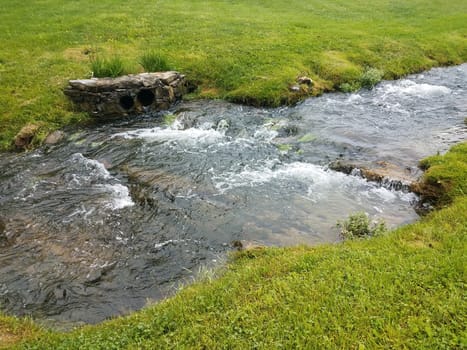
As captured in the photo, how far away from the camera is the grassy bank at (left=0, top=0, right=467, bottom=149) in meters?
20.2

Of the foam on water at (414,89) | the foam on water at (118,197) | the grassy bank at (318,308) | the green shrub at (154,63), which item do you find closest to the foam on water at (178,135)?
the foam on water at (118,197)

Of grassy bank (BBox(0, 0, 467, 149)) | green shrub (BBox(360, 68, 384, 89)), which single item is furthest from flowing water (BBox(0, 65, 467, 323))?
green shrub (BBox(360, 68, 384, 89))

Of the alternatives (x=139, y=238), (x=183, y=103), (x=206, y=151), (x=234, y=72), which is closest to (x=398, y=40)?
(x=234, y=72)

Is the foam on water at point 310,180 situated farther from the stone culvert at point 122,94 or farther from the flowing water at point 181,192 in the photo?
the stone culvert at point 122,94

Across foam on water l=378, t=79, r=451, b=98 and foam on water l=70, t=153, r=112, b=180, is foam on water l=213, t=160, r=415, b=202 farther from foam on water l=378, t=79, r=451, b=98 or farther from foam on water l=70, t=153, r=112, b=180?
foam on water l=378, t=79, r=451, b=98

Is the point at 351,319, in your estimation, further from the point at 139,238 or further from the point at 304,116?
the point at 304,116

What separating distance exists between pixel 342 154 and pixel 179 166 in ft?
19.5

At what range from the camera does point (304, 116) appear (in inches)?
734

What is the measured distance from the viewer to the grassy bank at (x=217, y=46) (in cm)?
2020

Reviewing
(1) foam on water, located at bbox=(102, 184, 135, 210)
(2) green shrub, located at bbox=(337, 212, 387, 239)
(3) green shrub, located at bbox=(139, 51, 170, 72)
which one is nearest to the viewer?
(2) green shrub, located at bbox=(337, 212, 387, 239)

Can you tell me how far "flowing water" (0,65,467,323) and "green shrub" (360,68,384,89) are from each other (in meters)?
2.75

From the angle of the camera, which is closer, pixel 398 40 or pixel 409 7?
pixel 398 40

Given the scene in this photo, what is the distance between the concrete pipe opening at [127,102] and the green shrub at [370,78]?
12.3 metres

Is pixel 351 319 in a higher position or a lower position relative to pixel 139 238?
higher
